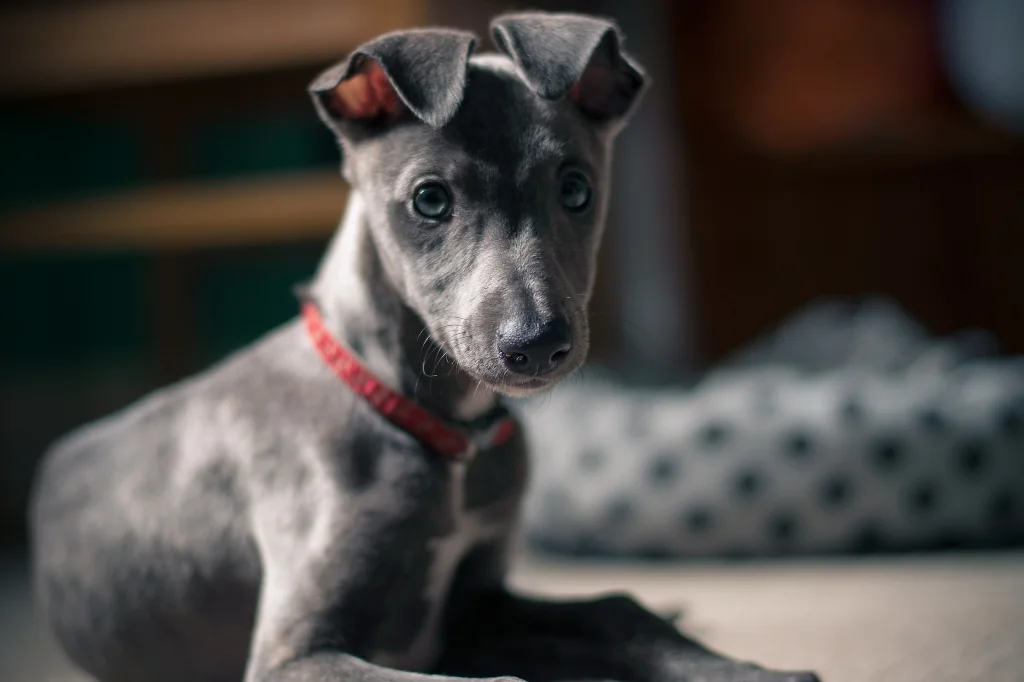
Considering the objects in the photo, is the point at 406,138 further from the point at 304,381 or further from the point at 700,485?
the point at 700,485

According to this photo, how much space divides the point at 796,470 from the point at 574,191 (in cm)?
89

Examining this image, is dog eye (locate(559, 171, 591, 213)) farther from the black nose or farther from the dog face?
the black nose

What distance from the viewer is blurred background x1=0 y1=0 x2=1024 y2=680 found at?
2.29 metres

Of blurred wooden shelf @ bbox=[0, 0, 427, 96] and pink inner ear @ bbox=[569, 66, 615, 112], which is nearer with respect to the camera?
pink inner ear @ bbox=[569, 66, 615, 112]

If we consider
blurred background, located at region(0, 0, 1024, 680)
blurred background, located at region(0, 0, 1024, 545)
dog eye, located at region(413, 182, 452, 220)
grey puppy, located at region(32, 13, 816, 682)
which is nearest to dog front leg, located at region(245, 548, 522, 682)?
grey puppy, located at region(32, 13, 816, 682)

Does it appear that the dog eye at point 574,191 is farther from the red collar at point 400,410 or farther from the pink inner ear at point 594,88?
the red collar at point 400,410

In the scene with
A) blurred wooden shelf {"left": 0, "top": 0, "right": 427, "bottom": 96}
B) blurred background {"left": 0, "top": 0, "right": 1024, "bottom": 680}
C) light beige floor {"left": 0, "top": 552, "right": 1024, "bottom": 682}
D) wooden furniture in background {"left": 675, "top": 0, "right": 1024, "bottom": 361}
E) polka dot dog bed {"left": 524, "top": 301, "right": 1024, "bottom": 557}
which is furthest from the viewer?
wooden furniture in background {"left": 675, "top": 0, "right": 1024, "bottom": 361}

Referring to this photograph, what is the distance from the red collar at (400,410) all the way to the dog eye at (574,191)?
0.78 feet

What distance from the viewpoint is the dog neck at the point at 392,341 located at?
3.24 feet

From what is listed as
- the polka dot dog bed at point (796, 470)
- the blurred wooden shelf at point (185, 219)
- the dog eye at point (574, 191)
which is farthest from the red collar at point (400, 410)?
the blurred wooden shelf at point (185, 219)

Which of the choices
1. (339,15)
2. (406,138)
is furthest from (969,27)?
(406,138)

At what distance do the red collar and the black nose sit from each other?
5.7 inches

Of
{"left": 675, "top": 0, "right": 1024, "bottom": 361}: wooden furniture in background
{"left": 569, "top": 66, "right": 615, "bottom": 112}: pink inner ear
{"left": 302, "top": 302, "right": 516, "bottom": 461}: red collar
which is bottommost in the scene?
{"left": 675, "top": 0, "right": 1024, "bottom": 361}: wooden furniture in background

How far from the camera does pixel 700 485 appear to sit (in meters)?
1.70
